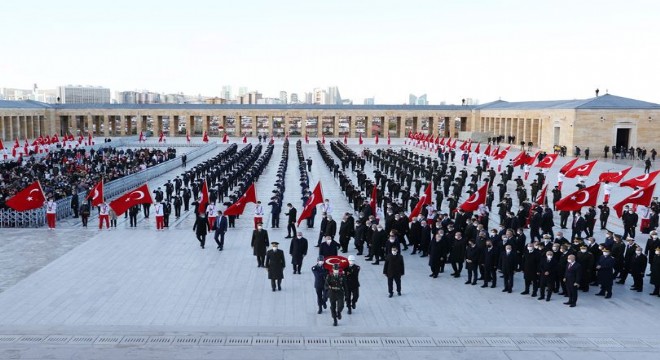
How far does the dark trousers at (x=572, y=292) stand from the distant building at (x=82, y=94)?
137m

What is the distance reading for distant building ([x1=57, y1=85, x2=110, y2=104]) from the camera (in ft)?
448

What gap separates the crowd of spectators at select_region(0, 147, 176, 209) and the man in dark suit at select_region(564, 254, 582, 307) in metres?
15.3

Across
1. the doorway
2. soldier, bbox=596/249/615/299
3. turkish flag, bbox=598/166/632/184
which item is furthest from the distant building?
soldier, bbox=596/249/615/299

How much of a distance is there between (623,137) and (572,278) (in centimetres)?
3921

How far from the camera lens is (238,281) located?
1243 cm

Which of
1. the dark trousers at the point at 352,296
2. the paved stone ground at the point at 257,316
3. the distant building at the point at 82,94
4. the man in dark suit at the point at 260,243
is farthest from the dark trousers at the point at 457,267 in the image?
the distant building at the point at 82,94

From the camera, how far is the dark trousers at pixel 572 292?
1095cm

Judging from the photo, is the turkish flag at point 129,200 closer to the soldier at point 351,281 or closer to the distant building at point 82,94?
the soldier at point 351,281

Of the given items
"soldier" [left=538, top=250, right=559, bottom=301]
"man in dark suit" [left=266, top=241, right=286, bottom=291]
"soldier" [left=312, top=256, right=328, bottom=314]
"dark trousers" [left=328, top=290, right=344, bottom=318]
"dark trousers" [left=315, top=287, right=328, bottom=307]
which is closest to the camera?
"dark trousers" [left=328, top=290, right=344, bottom=318]

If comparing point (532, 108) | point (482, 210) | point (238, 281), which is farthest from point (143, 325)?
point (532, 108)

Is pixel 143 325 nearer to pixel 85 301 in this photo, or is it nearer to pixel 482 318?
pixel 85 301

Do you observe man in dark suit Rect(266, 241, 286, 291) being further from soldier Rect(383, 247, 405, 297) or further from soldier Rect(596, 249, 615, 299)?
soldier Rect(596, 249, 615, 299)

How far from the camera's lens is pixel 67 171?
28203 millimetres

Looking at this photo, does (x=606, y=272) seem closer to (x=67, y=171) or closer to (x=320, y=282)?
(x=320, y=282)
